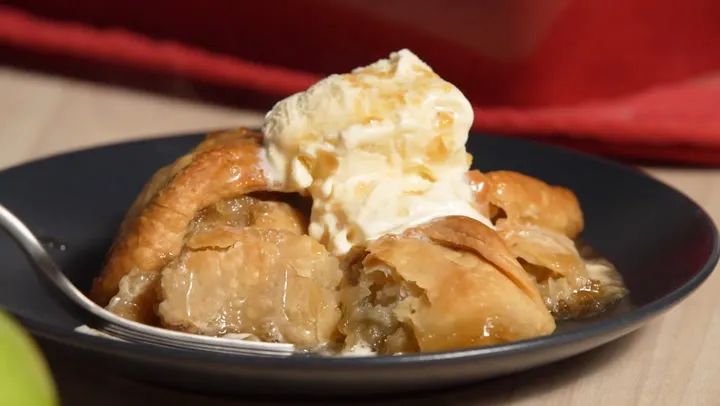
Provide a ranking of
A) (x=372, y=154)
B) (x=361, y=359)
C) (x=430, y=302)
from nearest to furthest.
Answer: (x=361, y=359)
(x=430, y=302)
(x=372, y=154)

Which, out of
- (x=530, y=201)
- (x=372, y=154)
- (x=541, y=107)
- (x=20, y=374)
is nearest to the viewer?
(x=20, y=374)

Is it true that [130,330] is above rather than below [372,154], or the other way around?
below

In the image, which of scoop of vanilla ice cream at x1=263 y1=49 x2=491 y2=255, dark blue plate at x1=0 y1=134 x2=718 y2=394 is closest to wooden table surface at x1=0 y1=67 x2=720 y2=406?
dark blue plate at x1=0 y1=134 x2=718 y2=394

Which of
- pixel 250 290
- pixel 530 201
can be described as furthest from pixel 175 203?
pixel 530 201

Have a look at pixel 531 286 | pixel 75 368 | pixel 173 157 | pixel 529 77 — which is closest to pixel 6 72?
pixel 173 157

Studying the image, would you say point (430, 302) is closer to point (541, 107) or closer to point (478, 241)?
point (478, 241)
